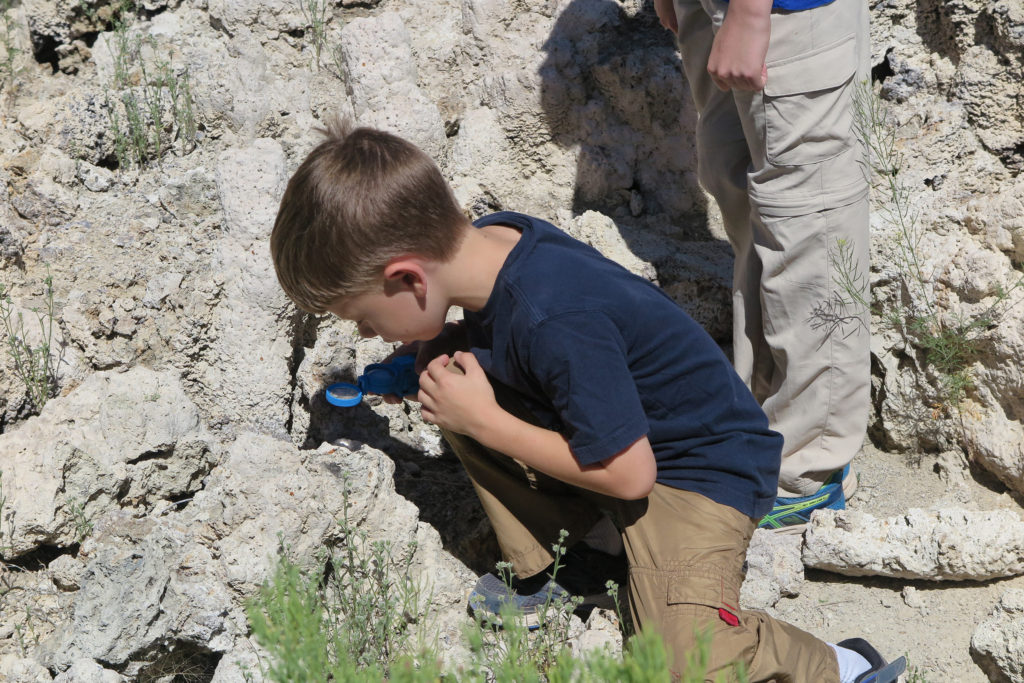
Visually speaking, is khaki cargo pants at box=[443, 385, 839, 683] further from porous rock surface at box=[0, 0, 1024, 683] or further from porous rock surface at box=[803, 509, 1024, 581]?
porous rock surface at box=[803, 509, 1024, 581]

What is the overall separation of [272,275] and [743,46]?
172 cm

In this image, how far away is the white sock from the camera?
2516 mm

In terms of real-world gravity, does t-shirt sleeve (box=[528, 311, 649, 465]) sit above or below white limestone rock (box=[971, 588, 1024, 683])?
above

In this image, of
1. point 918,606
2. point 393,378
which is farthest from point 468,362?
point 918,606

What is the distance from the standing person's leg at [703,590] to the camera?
94.0 inches

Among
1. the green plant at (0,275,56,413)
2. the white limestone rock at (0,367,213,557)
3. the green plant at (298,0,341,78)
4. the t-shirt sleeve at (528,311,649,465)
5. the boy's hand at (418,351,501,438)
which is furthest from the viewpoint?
the green plant at (298,0,341,78)

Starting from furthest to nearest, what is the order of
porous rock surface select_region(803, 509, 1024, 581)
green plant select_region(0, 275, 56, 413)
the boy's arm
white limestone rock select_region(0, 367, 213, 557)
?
1. green plant select_region(0, 275, 56, 413)
2. porous rock surface select_region(803, 509, 1024, 581)
3. white limestone rock select_region(0, 367, 213, 557)
4. the boy's arm

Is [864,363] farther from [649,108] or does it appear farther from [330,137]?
[330,137]

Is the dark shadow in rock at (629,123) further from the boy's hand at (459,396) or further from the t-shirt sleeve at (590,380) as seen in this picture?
the t-shirt sleeve at (590,380)

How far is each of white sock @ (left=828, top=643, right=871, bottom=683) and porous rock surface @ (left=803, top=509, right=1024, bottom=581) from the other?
1.46 ft

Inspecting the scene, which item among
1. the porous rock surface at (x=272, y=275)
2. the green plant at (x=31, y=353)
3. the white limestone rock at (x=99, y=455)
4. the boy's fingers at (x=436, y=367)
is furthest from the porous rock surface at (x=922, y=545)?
the green plant at (x=31, y=353)

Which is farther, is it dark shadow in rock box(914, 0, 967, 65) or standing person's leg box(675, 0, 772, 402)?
dark shadow in rock box(914, 0, 967, 65)

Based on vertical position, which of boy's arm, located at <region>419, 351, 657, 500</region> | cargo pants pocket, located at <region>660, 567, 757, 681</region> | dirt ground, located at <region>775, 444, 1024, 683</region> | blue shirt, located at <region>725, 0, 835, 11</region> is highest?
blue shirt, located at <region>725, 0, 835, 11</region>

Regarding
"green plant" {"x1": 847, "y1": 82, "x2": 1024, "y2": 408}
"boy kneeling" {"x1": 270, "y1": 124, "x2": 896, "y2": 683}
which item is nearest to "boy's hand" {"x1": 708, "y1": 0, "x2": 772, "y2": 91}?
"green plant" {"x1": 847, "y1": 82, "x2": 1024, "y2": 408}
